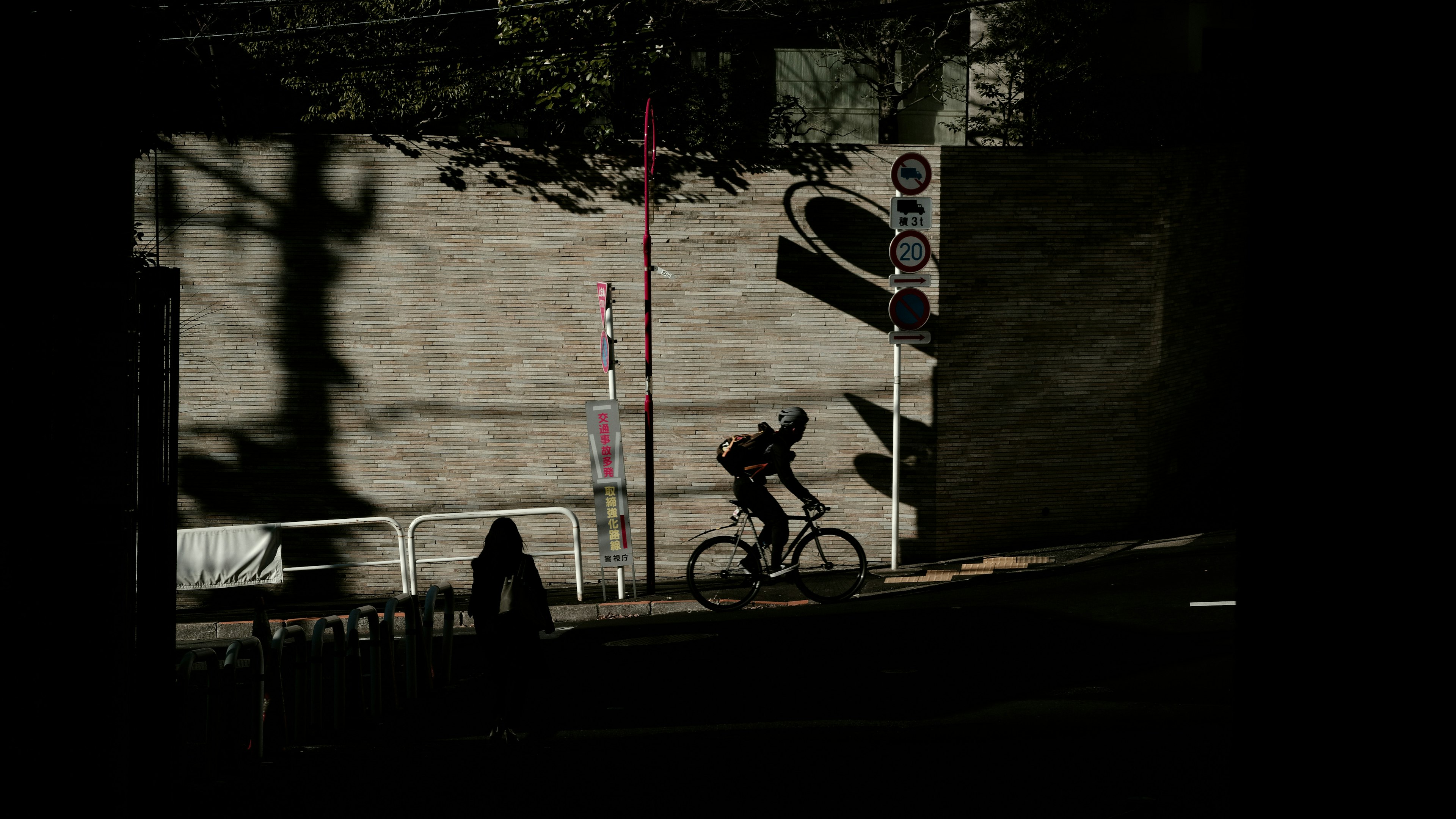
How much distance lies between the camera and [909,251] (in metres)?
12.0

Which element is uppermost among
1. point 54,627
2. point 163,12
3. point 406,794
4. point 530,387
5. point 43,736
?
point 163,12

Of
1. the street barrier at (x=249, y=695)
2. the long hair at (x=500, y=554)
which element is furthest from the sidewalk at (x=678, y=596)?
the long hair at (x=500, y=554)

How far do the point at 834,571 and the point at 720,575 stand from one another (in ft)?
3.73

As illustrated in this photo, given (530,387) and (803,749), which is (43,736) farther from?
(530,387)

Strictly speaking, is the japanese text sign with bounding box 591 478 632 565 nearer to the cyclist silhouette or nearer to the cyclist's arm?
the cyclist silhouette

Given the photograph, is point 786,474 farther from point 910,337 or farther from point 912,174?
point 912,174

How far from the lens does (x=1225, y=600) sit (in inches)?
392

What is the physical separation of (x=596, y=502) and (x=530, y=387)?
78.0 inches

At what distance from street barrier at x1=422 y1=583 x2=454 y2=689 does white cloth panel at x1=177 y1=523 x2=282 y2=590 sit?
4027 mm

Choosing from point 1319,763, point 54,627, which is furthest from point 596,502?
point 1319,763

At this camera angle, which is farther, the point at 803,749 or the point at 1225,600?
the point at 1225,600

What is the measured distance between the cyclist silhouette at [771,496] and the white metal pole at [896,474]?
146 cm

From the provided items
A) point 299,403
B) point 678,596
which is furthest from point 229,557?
point 678,596

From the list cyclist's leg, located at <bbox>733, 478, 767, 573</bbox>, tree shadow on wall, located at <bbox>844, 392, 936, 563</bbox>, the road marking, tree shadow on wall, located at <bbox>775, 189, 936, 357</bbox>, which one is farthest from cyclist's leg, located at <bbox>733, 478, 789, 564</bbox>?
the road marking
